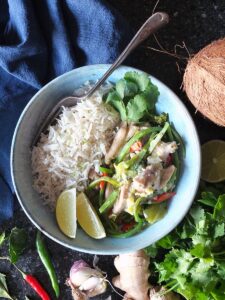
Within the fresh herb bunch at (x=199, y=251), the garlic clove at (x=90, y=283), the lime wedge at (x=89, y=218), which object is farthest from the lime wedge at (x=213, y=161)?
the garlic clove at (x=90, y=283)

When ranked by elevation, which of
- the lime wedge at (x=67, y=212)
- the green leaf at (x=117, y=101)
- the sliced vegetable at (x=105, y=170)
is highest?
the green leaf at (x=117, y=101)

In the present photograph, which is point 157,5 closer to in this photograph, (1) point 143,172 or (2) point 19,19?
(2) point 19,19

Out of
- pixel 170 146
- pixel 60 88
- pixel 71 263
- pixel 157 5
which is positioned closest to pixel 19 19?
pixel 60 88

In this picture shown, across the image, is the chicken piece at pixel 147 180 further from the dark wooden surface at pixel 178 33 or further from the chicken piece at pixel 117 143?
the dark wooden surface at pixel 178 33

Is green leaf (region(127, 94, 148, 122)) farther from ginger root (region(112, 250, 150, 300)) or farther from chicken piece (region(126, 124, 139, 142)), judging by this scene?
ginger root (region(112, 250, 150, 300))

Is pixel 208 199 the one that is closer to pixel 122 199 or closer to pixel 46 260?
pixel 122 199
